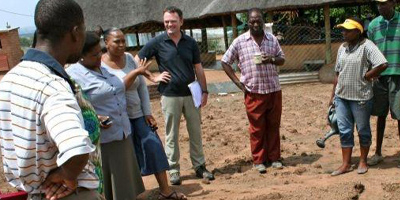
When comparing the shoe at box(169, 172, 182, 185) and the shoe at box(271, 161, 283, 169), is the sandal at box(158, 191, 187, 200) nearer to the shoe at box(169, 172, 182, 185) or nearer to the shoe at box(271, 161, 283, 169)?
the shoe at box(169, 172, 182, 185)

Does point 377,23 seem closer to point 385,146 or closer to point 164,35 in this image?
point 385,146

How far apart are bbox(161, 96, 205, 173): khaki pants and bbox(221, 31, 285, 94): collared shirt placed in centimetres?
68

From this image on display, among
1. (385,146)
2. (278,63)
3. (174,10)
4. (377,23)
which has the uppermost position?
(174,10)

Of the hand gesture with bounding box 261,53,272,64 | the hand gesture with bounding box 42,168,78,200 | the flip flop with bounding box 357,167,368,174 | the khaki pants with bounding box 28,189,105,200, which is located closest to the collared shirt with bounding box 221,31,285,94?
the hand gesture with bounding box 261,53,272,64

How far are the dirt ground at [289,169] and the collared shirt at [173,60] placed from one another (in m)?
1.02

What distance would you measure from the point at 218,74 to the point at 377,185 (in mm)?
11284

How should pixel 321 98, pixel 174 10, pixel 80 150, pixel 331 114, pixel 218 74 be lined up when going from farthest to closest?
pixel 218 74, pixel 321 98, pixel 331 114, pixel 174 10, pixel 80 150

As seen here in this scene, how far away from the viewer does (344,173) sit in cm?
473

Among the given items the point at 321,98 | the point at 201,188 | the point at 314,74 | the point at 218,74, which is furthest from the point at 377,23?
the point at 218,74

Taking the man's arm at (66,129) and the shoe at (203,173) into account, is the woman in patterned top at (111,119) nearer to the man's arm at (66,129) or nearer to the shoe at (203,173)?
the shoe at (203,173)

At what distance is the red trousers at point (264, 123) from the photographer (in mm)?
5064

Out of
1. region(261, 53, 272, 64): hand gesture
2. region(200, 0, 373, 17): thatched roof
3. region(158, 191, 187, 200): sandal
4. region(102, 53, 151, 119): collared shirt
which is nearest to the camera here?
region(102, 53, 151, 119): collared shirt

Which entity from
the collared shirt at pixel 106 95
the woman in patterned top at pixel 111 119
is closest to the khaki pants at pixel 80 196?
the woman in patterned top at pixel 111 119

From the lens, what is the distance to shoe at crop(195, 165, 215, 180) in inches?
195
